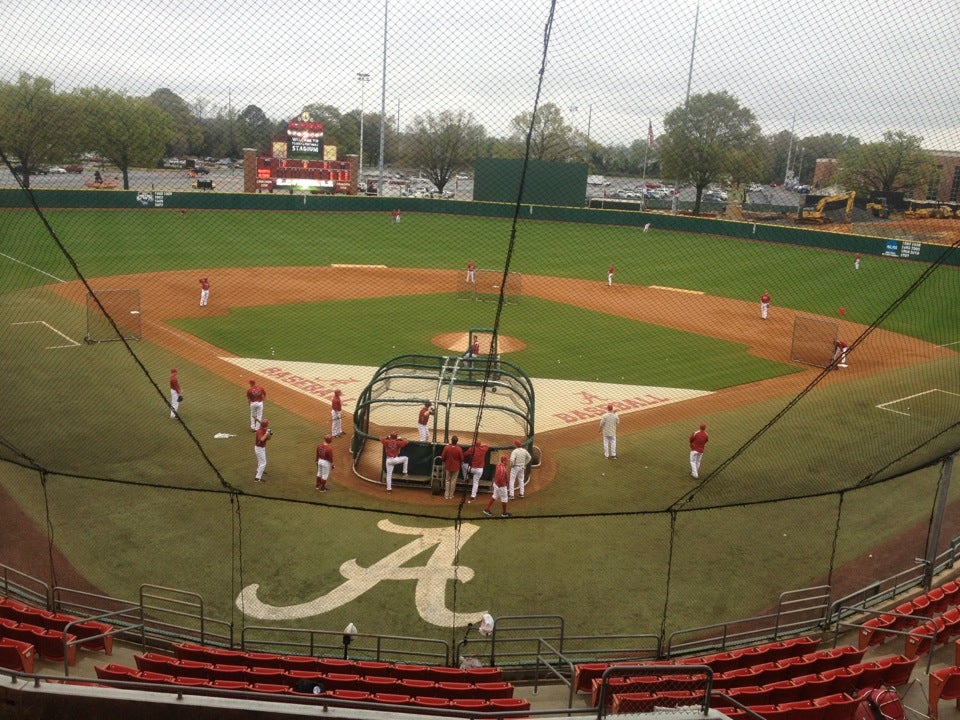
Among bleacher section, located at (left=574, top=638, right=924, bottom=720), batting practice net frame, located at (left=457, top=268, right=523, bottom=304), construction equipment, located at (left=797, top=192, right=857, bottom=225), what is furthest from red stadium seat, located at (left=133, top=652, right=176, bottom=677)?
construction equipment, located at (left=797, top=192, right=857, bottom=225)

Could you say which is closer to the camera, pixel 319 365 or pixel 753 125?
pixel 753 125

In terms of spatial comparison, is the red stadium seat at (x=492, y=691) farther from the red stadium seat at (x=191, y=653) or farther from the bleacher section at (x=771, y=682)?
the red stadium seat at (x=191, y=653)

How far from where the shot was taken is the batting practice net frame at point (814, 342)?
2092 cm

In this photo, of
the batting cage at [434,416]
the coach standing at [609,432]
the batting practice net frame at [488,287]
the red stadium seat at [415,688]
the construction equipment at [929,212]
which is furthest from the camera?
the batting practice net frame at [488,287]

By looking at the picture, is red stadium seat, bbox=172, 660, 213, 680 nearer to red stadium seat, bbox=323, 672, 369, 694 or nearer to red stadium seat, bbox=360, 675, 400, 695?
red stadium seat, bbox=323, 672, 369, 694

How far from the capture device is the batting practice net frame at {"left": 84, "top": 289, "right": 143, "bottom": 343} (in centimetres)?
1989

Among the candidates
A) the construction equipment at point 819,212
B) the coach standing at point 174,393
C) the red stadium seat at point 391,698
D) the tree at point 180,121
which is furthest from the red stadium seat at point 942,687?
the construction equipment at point 819,212

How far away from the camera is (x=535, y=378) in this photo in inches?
726

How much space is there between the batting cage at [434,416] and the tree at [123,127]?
4.62 m

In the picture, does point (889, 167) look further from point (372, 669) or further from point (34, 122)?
point (34, 122)

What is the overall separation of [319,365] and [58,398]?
5.43 m

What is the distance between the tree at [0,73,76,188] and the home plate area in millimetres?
6124

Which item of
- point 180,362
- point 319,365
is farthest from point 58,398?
point 319,365

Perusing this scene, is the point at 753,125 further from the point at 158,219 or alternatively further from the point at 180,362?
the point at 158,219
